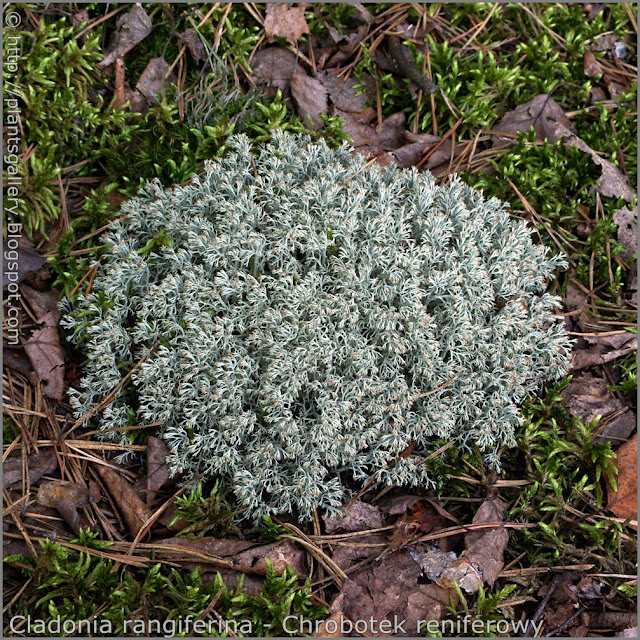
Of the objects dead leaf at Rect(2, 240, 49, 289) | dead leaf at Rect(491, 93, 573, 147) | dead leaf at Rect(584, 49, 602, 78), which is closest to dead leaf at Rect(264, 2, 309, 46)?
dead leaf at Rect(491, 93, 573, 147)

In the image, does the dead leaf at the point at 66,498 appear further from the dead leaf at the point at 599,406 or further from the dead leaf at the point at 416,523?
the dead leaf at the point at 599,406

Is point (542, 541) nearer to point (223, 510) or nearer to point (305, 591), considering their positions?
point (305, 591)

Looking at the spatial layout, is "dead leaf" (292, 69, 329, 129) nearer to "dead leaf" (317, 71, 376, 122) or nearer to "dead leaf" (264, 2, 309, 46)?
"dead leaf" (317, 71, 376, 122)

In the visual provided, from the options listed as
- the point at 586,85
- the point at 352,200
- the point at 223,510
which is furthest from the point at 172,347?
the point at 586,85

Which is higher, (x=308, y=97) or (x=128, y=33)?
(x=128, y=33)

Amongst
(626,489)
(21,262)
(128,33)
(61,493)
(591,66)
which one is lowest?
(626,489)

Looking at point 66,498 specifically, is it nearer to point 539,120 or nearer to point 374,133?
point 374,133

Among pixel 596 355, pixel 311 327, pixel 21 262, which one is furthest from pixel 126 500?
pixel 596 355
